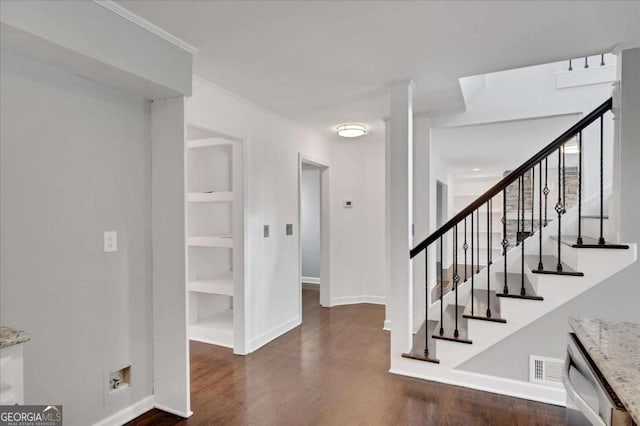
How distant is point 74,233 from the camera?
2.07 meters

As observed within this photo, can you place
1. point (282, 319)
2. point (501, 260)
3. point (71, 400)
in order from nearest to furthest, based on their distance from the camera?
point (71, 400)
point (501, 260)
point (282, 319)

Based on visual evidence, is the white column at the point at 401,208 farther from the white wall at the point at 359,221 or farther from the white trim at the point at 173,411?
the white wall at the point at 359,221

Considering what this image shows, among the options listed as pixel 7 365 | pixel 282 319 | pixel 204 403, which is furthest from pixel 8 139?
pixel 282 319

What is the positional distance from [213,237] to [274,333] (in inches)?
48.4

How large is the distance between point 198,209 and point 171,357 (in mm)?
2057

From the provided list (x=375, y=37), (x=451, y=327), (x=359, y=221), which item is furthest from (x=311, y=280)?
(x=375, y=37)

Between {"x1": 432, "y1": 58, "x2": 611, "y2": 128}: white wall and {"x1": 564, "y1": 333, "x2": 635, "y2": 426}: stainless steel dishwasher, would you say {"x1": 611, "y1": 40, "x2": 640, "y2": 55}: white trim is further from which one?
{"x1": 564, "y1": 333, "x2": 635, "y2": 426}: stainless steel dishwasher

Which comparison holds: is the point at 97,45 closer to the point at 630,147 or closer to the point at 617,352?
the point at 617,352

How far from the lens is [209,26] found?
7.00ft

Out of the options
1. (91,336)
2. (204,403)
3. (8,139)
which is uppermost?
(8,139)

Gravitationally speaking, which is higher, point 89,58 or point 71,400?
point 89,58

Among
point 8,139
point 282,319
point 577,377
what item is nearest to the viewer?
point 577,377

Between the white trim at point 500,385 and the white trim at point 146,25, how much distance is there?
293cm

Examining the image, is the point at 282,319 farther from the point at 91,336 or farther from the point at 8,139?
the point at 8,139
